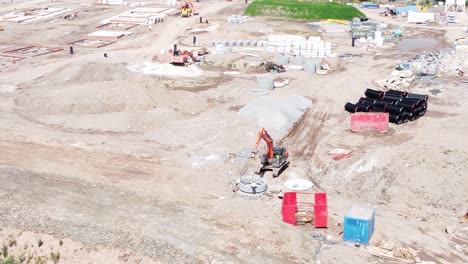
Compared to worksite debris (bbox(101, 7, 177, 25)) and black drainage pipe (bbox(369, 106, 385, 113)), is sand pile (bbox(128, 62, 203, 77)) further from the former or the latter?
worksite debris (bbox(101, 7, 177, 25))

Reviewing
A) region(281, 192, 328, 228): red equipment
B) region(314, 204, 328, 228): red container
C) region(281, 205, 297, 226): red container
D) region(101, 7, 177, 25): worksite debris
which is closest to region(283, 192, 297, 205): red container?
region(281, 192, 328, 228): red equipment

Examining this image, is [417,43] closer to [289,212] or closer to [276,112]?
[276,112]

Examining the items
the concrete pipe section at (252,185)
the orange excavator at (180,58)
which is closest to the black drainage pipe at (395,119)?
the concrete pipe section at (252,185)

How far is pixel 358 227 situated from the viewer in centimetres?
2033

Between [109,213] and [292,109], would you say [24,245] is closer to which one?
A: [109,213]

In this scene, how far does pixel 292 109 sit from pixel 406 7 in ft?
149

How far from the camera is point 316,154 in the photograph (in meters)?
28.8

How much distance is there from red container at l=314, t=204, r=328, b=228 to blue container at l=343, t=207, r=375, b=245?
1068 millimetres

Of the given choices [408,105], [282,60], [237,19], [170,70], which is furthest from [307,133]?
[237,19]

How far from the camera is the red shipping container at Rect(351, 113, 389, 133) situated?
30469 mm

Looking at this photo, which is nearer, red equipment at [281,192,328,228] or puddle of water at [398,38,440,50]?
red equipment at [281,192,328,228]

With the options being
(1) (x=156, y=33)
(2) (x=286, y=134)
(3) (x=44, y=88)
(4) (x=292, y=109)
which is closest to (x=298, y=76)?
(4) (x=292, y=109)

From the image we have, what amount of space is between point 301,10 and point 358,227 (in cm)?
5256

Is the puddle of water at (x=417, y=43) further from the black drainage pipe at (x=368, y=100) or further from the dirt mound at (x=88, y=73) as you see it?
the dirt mound at (x=88, y=73)
